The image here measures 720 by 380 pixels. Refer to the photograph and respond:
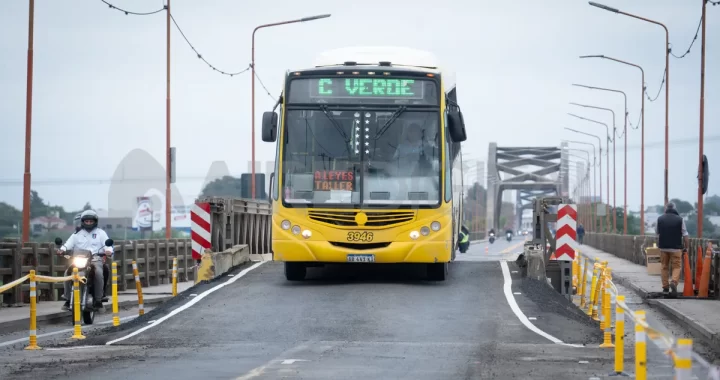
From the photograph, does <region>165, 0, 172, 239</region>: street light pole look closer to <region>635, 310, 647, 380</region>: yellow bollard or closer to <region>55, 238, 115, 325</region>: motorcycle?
A: <region>55, 238, 115, 325</region>: motorcycle

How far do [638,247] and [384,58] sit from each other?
26226 mm

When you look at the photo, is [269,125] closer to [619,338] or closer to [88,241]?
[88,241]

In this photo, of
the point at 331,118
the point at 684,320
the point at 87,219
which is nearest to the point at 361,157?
the point at 331,118

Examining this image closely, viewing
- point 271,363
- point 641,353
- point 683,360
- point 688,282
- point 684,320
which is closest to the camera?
point 683,360

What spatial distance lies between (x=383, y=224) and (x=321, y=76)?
9.08ft

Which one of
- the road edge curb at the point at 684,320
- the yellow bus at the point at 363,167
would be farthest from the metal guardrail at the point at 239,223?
the road edge curb at the point at 684,320

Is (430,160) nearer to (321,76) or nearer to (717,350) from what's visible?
(321,76)

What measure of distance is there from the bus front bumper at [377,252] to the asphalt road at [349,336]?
0.52 metres

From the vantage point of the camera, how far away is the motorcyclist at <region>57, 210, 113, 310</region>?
18.6m

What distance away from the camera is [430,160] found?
21.6 metres

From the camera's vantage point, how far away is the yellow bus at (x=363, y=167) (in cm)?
2131

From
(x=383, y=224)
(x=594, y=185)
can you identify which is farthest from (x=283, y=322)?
(x=594, y=185)

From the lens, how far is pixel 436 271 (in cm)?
2248

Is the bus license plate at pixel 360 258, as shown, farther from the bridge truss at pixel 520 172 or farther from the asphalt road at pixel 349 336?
the bridge truss at pixel 520 172
